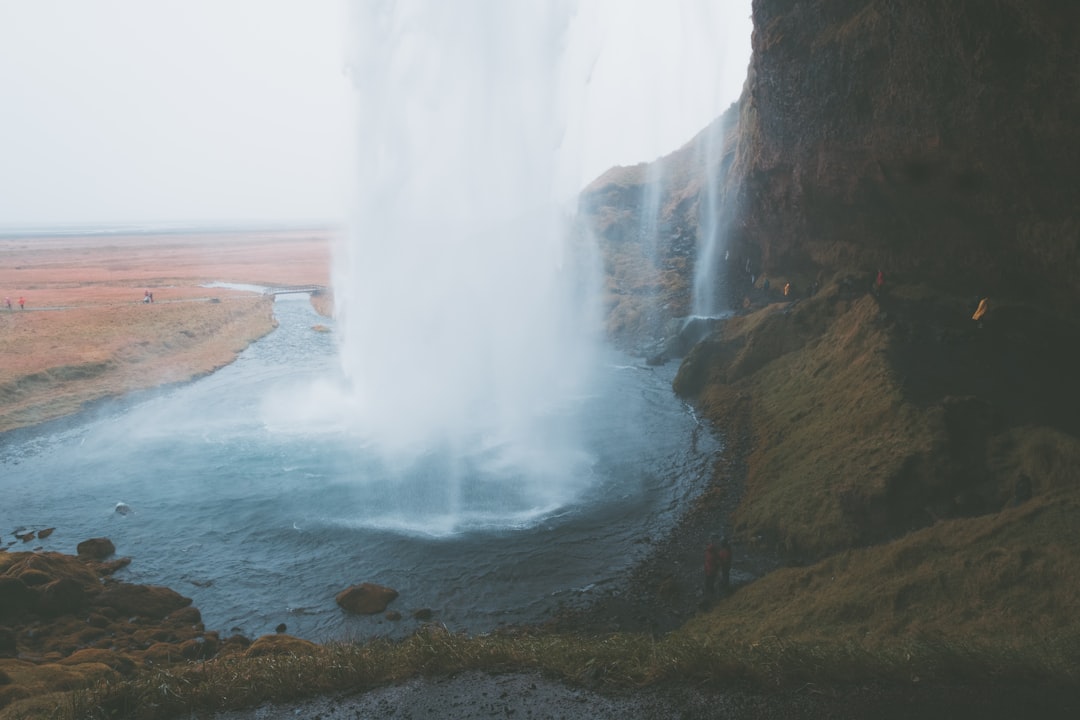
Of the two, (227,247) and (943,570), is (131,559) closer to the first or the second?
(943,570)

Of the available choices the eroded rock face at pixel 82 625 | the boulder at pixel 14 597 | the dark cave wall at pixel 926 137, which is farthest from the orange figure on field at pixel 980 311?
the boulder at pixel 14 597

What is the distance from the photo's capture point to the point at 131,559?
66.0 feet

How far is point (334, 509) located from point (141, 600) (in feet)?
21.6

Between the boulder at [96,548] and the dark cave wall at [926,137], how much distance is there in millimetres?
30902

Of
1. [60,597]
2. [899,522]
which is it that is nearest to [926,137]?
[899,522]

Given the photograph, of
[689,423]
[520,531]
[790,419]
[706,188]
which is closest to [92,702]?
[520,531]

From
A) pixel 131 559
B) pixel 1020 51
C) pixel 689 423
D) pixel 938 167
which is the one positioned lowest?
pixel 131 559

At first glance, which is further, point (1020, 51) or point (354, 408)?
point (354, 408)

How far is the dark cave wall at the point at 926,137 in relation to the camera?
62.5ft

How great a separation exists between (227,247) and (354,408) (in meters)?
157

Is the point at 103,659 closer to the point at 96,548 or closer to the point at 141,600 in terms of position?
the point at 141,600

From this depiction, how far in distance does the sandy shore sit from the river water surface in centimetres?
573

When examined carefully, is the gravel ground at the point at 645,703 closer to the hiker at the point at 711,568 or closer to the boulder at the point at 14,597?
the hiker at the point at 711,568

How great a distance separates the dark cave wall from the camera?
1906cm
